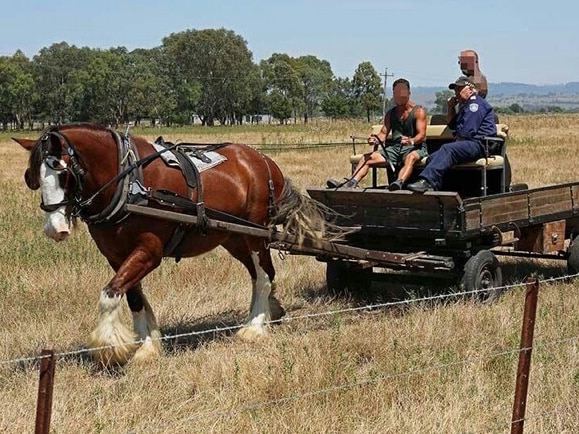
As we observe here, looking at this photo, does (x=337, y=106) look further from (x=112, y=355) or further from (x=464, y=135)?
(x=112, y=355)

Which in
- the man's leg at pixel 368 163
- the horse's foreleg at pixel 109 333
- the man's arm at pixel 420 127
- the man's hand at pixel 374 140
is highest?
the man's arm at pixel 420 127

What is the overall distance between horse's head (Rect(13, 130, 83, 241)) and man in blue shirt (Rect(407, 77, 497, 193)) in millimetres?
3083

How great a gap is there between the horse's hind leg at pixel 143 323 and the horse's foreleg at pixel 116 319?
0.25 metres

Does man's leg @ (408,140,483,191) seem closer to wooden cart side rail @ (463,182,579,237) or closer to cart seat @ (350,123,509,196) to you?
cart seat @ (350,123,509,196)

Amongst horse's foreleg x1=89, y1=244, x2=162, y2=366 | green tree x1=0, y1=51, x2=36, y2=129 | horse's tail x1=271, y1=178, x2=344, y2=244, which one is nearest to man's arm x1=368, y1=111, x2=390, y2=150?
horse's tail x1=271, y1=178, x2=344, y2=244

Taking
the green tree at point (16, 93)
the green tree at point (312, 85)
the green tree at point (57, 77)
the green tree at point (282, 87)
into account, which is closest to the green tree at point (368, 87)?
the green tree at point (282, 87)

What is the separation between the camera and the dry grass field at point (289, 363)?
4.86 meters

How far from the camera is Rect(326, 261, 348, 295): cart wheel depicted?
28.3ft

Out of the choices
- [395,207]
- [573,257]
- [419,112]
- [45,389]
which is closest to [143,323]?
[395,207]

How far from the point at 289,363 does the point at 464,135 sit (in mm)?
3419

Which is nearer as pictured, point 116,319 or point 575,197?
point 116,319

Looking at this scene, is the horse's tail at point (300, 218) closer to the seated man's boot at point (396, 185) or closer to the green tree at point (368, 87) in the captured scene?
the seated man's boot at point (396, 185)

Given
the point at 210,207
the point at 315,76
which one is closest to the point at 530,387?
the point at 210,207

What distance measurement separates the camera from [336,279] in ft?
28.5
